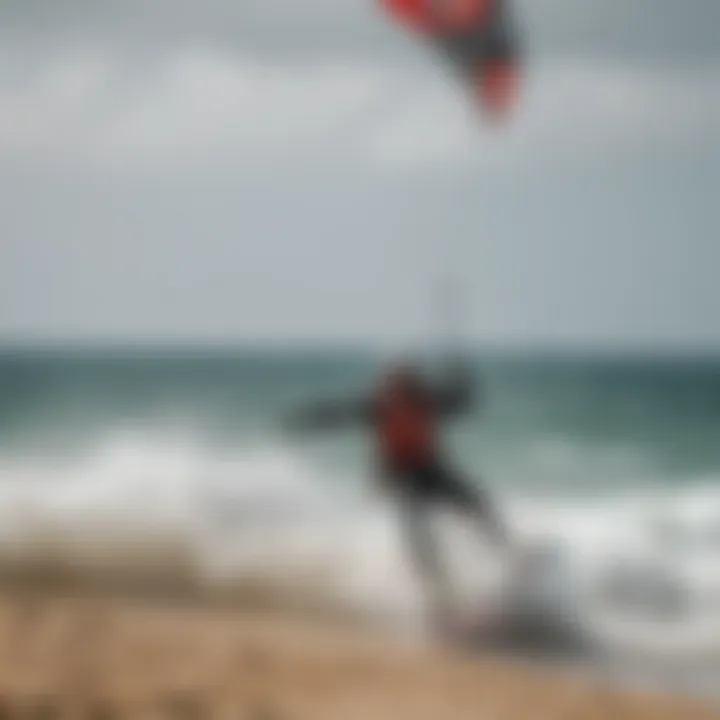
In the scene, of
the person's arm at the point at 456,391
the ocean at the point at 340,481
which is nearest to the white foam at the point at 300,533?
the ocean at the point at 340,481

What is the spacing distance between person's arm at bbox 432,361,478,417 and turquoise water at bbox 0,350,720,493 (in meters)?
0.01

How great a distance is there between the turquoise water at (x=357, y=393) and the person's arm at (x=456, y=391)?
1cm

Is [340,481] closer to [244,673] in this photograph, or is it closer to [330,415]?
[330,415]

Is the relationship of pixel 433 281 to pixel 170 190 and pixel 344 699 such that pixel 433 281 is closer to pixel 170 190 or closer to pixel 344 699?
pixel 170 190

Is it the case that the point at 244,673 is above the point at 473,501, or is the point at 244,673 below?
below

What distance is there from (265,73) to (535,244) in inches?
14.1

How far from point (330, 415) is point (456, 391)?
0.14 meters

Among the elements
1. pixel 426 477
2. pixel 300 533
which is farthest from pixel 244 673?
pixel 426 477

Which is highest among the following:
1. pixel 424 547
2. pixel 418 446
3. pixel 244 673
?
pixel 418 446

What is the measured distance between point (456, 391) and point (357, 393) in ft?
0.36

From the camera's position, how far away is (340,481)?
1437 millimetres

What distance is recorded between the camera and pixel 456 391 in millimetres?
1418

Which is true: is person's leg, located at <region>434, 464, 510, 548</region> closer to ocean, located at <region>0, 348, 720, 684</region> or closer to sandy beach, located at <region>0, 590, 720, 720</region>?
ocean, located at <region>0, 348, 720, 684</region>

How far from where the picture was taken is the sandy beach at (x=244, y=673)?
1396mm
